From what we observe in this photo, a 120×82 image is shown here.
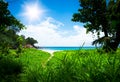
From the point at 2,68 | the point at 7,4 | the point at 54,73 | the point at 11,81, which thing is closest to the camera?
the point at 54,73

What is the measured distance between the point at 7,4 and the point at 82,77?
428 inches

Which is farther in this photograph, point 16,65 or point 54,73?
point 16,65

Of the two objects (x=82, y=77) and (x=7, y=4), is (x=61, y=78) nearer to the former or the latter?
(x=82, y=77)

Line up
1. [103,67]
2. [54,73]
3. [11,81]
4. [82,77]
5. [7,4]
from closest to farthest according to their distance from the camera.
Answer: [82,77] < [103,67] < [54,73] < [11,81] < [7,4]

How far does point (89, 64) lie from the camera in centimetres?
664

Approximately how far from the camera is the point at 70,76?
20.8 ft

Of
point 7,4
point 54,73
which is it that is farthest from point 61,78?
point 7,4

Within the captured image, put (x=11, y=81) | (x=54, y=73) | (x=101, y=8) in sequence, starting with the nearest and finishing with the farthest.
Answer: (x=54, y=73), (x=11, y=81), (x=101, y=8)

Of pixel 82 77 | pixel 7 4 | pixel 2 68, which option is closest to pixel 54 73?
pixel 82 77

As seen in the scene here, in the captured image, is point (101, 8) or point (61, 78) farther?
point (101, 8)

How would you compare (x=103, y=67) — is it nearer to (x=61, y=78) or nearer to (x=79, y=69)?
(x=79, y=69)

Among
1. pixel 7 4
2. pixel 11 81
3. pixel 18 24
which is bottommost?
pixel 11 81

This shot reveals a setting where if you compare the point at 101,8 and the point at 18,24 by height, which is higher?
the point at 101,8

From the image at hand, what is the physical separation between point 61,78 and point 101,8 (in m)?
27.5
